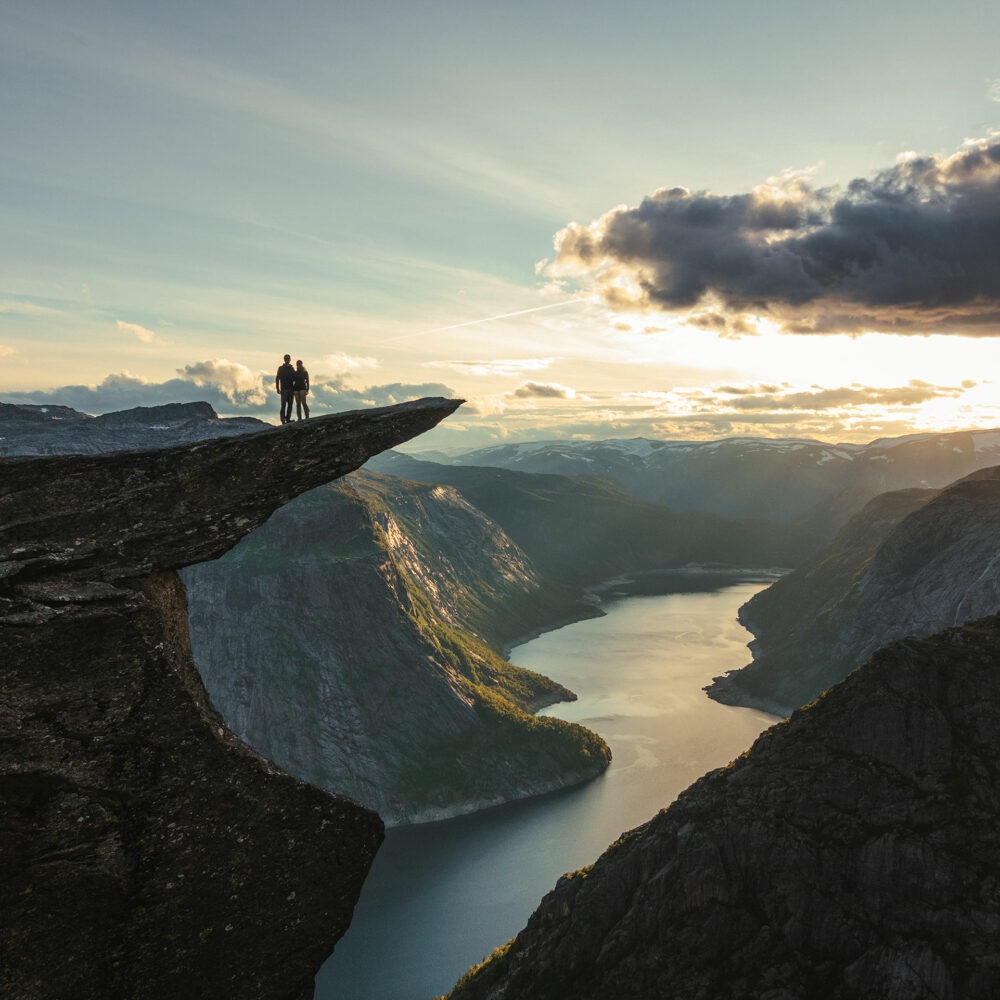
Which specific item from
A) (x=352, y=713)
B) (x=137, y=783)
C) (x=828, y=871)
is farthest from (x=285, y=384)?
(x=352, y=713)

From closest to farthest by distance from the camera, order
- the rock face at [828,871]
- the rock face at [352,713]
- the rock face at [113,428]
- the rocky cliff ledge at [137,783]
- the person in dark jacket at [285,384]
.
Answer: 1. the rocky cliff ledge at [137,783]
2. the rock face at [113,428]
3. the person in dark jacket at [285,384]
4. the rock face at [828,871]
5. the rock face at [352,713]

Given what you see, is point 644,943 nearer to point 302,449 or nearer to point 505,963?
point 505,963

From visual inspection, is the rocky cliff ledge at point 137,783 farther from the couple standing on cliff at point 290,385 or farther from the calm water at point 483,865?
the calm water at point 483,865

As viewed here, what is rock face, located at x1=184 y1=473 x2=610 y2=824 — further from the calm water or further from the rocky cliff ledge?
the rocky cliff ledge

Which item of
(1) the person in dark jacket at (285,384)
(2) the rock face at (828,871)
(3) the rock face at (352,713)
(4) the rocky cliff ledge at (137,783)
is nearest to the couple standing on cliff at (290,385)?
(1) the person in dark jacket at (285,384)

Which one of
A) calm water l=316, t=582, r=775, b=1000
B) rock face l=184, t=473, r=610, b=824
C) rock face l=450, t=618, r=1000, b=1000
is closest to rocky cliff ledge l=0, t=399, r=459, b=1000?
rock face l=450, t=618, r=1000, b=1000
